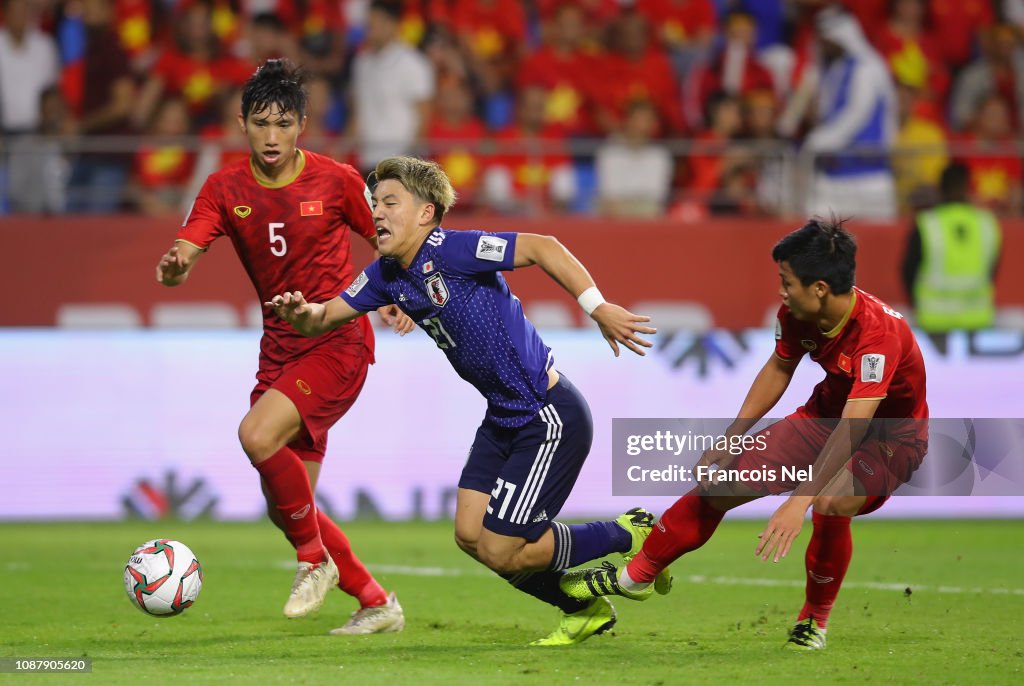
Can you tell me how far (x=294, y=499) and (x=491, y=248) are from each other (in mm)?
1567

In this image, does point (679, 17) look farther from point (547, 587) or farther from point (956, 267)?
point (547, 587)

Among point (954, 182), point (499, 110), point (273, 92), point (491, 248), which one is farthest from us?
point (499, 110)

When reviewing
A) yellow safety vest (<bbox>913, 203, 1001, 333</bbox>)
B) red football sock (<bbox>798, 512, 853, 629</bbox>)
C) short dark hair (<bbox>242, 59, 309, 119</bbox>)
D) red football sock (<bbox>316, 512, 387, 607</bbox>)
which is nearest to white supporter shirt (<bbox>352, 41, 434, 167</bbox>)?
yellow safety vest (<bbox>913, 203, 1001, 333</bbox>)

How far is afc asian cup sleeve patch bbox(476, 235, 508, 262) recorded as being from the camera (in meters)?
5.95

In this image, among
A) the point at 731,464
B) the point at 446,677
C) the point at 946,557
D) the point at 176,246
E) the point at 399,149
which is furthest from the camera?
the point at 399,149

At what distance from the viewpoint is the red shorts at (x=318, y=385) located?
6.76 m

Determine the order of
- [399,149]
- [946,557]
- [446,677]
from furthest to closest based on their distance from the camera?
[399,149], [946,557], [446,677]

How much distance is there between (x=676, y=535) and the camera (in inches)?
241

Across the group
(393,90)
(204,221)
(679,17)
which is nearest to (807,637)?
(204,221)

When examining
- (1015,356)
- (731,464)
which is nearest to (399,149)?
(1015,356)

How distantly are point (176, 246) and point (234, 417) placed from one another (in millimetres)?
4567

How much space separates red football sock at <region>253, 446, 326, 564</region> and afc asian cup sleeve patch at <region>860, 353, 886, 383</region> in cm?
253

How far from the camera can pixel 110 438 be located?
10922 millimetres

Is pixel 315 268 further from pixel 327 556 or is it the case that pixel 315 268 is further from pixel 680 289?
pixel 680 289
